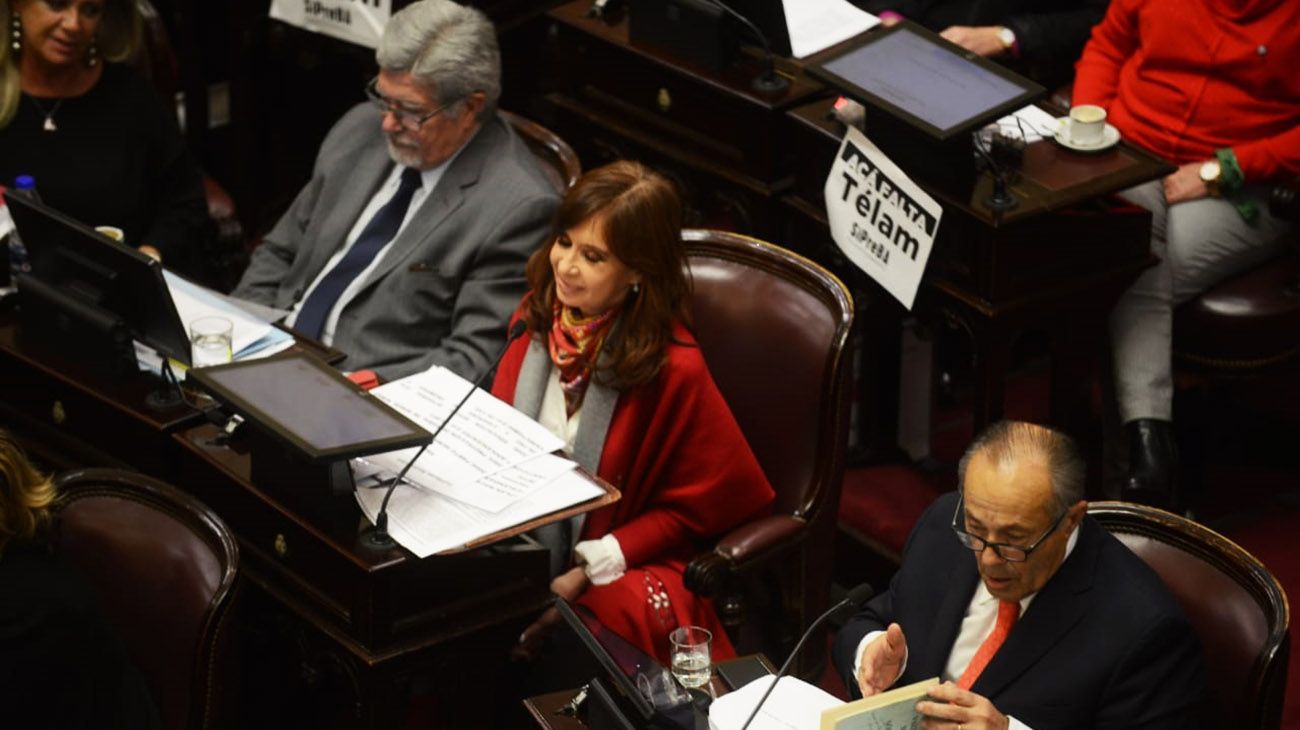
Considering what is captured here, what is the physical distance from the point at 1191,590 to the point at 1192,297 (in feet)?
5.27

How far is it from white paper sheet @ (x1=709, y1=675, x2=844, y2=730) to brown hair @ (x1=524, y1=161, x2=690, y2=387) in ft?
2.69

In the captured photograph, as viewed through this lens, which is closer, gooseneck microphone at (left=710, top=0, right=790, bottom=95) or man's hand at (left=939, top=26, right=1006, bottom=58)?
gooseneck microphone at (left=710, top=0, right=790, bottom=95)

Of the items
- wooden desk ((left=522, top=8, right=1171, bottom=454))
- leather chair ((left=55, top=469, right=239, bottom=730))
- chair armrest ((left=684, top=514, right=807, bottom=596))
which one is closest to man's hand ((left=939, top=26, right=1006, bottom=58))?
wooden desk ((left=522, top=8, right=1171, bottom=454))

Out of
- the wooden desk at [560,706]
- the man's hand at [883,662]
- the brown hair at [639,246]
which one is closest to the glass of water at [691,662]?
the wooden desk at [560,706]

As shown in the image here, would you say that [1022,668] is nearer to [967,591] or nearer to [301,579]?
[967,591]

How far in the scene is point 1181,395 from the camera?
15.7 feet

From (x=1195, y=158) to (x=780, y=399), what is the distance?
4.82 feet

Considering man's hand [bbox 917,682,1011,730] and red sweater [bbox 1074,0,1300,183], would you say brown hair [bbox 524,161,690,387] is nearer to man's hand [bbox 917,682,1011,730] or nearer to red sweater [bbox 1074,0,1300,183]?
man's hand [bbox 917,682,1011,730]

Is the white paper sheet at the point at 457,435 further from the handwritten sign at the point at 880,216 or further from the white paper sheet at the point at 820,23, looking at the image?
the white paper sheet at the point at 820,23

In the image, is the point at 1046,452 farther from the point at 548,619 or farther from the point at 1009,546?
the point at 548,619

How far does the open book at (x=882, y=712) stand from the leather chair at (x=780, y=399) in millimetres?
903

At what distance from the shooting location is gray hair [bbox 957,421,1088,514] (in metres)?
2.78

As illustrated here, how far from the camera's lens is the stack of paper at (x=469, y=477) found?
317cm

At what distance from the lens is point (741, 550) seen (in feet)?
11.3
